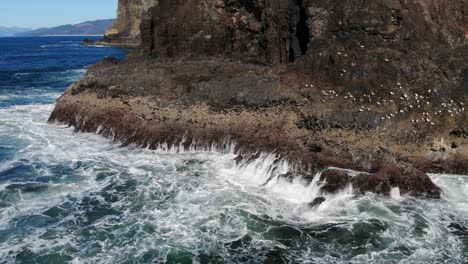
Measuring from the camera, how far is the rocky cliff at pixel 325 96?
52.9 ft

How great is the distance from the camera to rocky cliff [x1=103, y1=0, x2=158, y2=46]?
Answer: 10712cm

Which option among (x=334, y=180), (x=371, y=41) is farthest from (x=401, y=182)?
(x=371, y=41)

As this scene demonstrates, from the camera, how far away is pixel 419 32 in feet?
62.3

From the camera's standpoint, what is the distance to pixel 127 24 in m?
114

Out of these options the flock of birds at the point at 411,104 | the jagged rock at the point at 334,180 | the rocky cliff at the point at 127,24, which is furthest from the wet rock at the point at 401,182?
the rocky cliff at the point at 127,24

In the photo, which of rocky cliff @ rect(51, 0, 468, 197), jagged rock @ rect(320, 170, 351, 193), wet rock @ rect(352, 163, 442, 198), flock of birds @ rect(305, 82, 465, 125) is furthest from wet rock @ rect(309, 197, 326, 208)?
flock of birds @ rect(305, 82, 465, 125)

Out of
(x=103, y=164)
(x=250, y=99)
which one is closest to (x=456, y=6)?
(x=250, y=99)

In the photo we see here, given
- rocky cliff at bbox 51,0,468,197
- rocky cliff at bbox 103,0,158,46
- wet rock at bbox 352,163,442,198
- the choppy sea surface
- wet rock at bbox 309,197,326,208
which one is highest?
rocky cliff at bbox 103,0,158,46

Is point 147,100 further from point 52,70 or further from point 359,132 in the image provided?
point 52,70

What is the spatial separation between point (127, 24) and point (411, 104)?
10551 centimetres

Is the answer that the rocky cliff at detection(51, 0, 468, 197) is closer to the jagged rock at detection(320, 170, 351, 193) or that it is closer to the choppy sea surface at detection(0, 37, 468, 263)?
the jagged rock at detection(320, 170, 351, 193)

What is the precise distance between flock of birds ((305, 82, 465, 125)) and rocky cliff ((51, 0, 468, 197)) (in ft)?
0.12

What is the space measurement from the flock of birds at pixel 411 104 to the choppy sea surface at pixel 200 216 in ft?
8.14

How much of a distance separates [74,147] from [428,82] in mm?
14883
